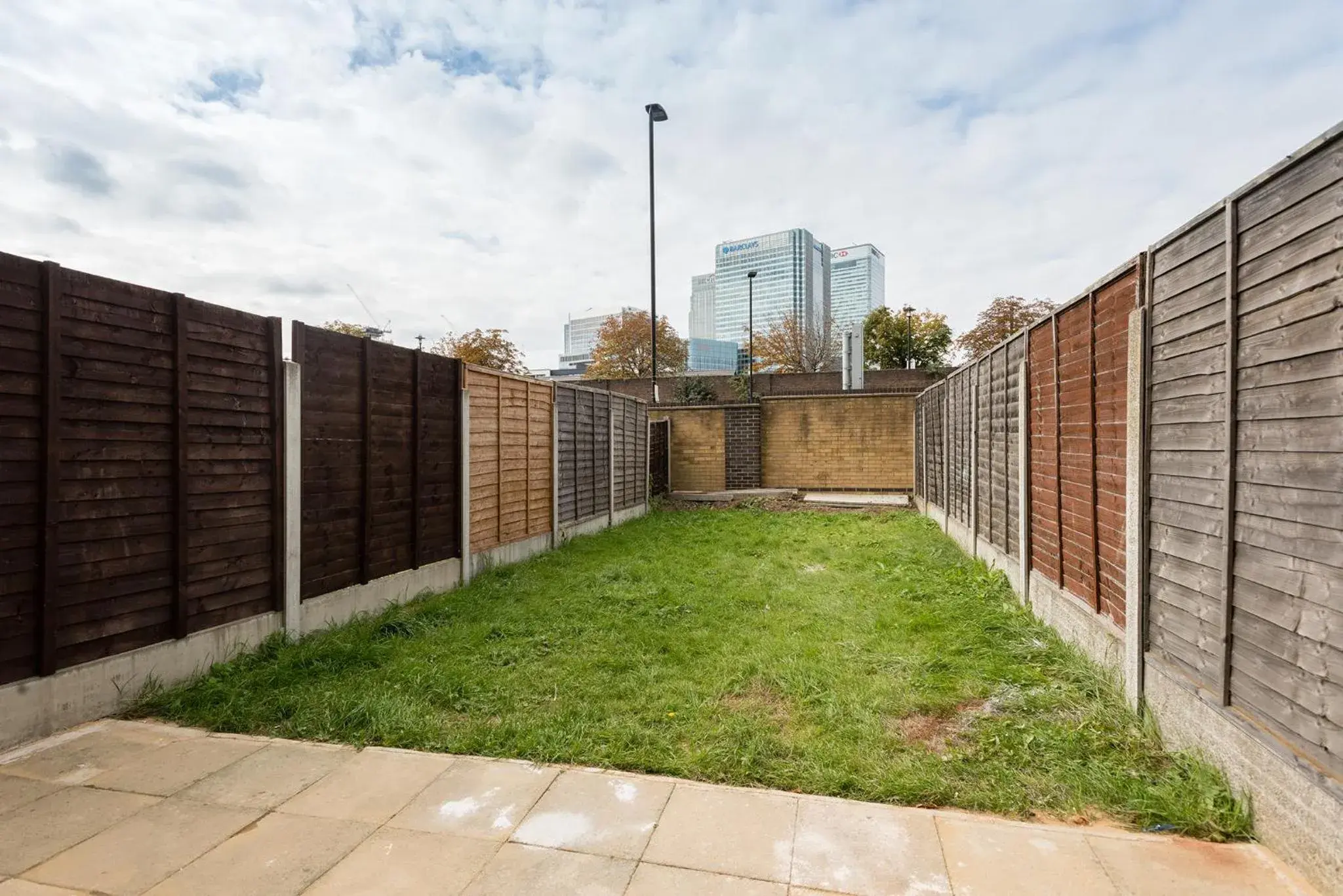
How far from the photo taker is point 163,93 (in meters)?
4.38

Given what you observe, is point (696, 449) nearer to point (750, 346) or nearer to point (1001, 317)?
point (750, 346)

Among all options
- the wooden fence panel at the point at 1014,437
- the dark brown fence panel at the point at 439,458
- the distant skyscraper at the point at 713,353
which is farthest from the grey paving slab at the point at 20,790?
the distant skyscraper at the point at 713,353

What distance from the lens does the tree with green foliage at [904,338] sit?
118 ft

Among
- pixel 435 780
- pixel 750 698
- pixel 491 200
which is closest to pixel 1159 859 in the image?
pixel 750 698

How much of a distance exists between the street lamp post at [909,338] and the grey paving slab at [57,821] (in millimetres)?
37142

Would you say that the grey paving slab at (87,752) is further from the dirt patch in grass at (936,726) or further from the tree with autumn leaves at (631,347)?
the tree with autumn leaves at (631,347)

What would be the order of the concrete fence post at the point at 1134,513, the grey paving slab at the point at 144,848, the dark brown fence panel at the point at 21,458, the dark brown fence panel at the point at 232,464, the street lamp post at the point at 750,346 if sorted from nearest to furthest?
the grey paving slab at the point at 144,848
the dark brown fence panel at the point at 21,458
the concrete fence post at the point at 1134,513
the dark brown fence panel at the point at 232,464
the street lamp post at the point at 750,346

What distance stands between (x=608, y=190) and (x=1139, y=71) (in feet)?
29.1

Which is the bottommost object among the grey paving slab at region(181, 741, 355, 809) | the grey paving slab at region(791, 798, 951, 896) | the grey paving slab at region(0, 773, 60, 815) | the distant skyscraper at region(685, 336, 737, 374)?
the grey paving slab at region(181, 741, 355, 809)

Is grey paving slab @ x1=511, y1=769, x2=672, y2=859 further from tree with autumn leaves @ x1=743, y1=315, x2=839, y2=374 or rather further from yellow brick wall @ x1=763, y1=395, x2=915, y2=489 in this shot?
tree with autumn leaves @ x1=743, y1=315, x2=839, y2=374

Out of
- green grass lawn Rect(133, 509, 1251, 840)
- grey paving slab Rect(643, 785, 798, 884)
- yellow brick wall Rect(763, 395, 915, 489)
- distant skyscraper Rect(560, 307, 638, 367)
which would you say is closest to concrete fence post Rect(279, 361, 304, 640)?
green grass lawn Rect(133, 509, 1251, 840)

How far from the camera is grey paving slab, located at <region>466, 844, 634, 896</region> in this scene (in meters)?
1.88

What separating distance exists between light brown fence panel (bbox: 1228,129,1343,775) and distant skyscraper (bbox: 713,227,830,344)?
40424 millimetres

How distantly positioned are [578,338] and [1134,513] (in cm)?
9202
